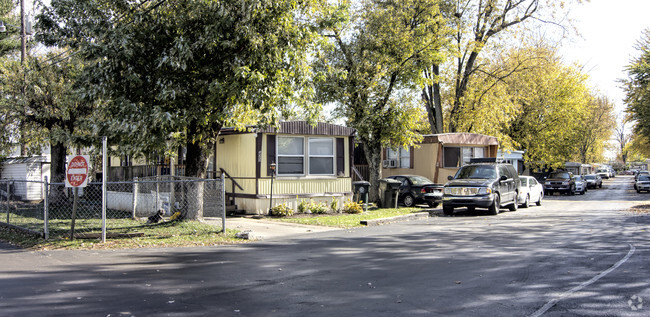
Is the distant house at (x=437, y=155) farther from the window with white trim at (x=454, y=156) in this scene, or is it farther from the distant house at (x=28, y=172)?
the distant house at (x=28, y=172)

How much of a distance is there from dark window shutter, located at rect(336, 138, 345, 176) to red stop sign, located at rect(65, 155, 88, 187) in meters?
9.95

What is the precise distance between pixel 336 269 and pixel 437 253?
247 centimetres

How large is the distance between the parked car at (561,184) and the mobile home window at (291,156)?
25.2 m

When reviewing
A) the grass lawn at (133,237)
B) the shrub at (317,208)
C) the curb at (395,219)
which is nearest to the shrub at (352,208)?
the shrub at (317,208)

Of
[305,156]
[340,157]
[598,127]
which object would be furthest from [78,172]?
[598,127]

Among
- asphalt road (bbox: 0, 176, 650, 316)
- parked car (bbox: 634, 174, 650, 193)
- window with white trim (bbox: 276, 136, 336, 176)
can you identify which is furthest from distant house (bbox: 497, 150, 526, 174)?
asphalt road (bbox: 0, 176, 650, 316)

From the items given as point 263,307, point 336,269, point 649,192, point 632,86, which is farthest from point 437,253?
point 649,192

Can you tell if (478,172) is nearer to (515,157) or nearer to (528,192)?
(528,192)

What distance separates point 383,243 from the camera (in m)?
10.7

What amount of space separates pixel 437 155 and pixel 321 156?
27.0 feet

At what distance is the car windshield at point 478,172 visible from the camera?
18.3m

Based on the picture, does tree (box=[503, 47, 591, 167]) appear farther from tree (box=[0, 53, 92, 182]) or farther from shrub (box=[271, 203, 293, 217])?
tree (box=[0, 53, 92, 182])

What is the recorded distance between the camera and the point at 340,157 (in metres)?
18.5

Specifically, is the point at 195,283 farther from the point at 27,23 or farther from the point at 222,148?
the point at 27,23
